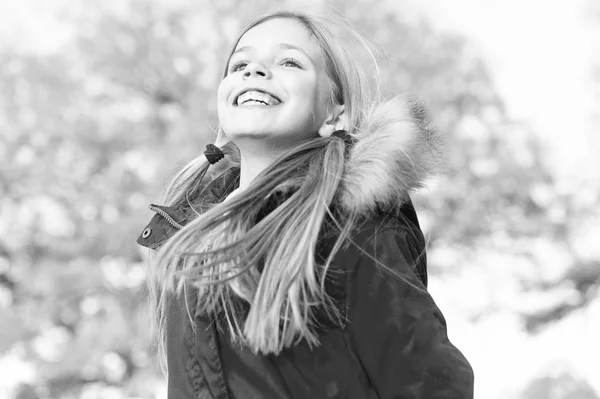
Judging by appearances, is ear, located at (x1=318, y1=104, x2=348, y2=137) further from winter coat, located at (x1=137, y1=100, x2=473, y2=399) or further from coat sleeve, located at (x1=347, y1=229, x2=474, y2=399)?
coat sleeve, located at (x1=347, y1=229, x2=474, y2=399)

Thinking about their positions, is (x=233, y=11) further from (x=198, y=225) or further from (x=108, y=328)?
(x=198, y=225)

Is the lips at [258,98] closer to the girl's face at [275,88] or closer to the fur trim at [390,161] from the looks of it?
the girl's face at [275,88]

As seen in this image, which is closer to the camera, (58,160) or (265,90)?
(265,90)

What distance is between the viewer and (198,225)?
1757 mm

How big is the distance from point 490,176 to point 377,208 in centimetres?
777

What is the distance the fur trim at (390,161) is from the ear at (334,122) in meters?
0.14

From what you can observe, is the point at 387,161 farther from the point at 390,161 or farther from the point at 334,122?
the point at 334,122

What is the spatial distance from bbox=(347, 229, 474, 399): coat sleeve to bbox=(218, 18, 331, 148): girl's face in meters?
0.40

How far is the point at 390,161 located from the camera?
167 cm

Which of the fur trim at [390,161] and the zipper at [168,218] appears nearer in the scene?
the fur trim at [390,161]

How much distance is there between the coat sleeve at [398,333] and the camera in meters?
1.54

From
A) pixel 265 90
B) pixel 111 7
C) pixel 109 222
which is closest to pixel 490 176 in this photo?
pixel 109 222

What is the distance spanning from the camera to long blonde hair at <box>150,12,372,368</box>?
1605 mm

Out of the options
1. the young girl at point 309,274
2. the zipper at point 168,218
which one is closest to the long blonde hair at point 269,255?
the young girl at point 309,274
